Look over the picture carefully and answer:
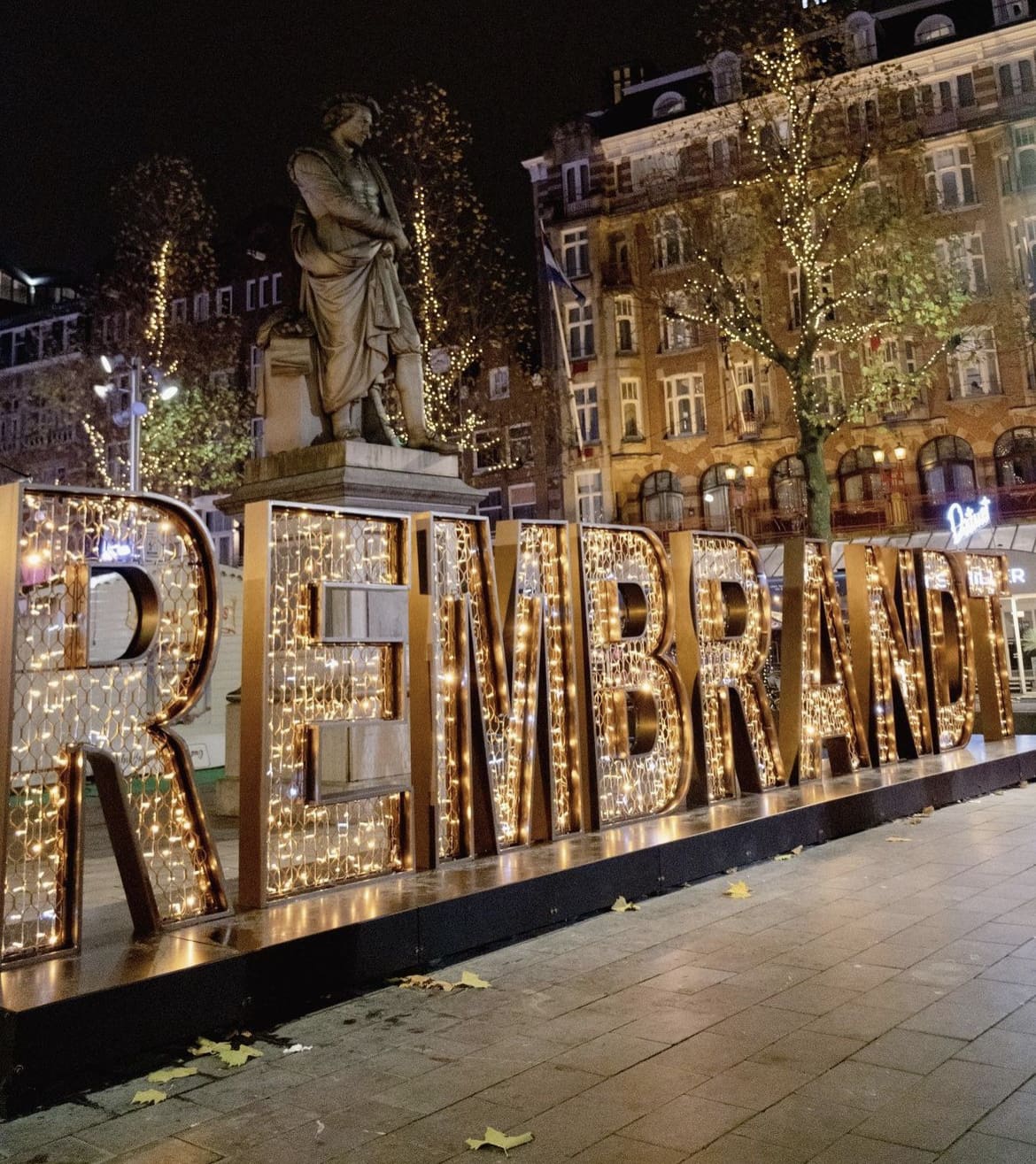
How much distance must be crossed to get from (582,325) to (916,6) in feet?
50.0

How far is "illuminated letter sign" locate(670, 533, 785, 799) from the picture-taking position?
7.71 meters

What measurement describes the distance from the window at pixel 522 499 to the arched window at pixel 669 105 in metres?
14.1

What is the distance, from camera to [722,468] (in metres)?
35.0

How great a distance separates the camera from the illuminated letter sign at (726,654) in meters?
7.71

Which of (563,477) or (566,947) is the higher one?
(563,477)

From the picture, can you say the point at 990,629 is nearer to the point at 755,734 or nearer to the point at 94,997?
the point at 755,734

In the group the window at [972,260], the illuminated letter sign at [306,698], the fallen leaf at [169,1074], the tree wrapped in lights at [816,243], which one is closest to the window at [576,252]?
the window at [972,260]

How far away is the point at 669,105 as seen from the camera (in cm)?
A: 3812

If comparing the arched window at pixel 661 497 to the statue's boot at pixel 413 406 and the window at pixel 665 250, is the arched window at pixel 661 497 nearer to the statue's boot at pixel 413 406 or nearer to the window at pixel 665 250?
the window at pixel 665 250

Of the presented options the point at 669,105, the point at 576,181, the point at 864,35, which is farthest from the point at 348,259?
the point at 669,105

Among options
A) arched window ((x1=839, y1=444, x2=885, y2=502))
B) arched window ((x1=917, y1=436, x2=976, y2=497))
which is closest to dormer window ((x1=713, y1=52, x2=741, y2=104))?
arched window ((x1=839, y1=444, x2=885, y2=502))

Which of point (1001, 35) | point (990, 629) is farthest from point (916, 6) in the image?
point (990, 629)

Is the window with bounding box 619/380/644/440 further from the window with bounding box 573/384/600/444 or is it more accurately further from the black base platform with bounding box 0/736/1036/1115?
the black base platform with bounding box 0/736/1036/1115

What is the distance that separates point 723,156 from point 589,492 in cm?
1198
